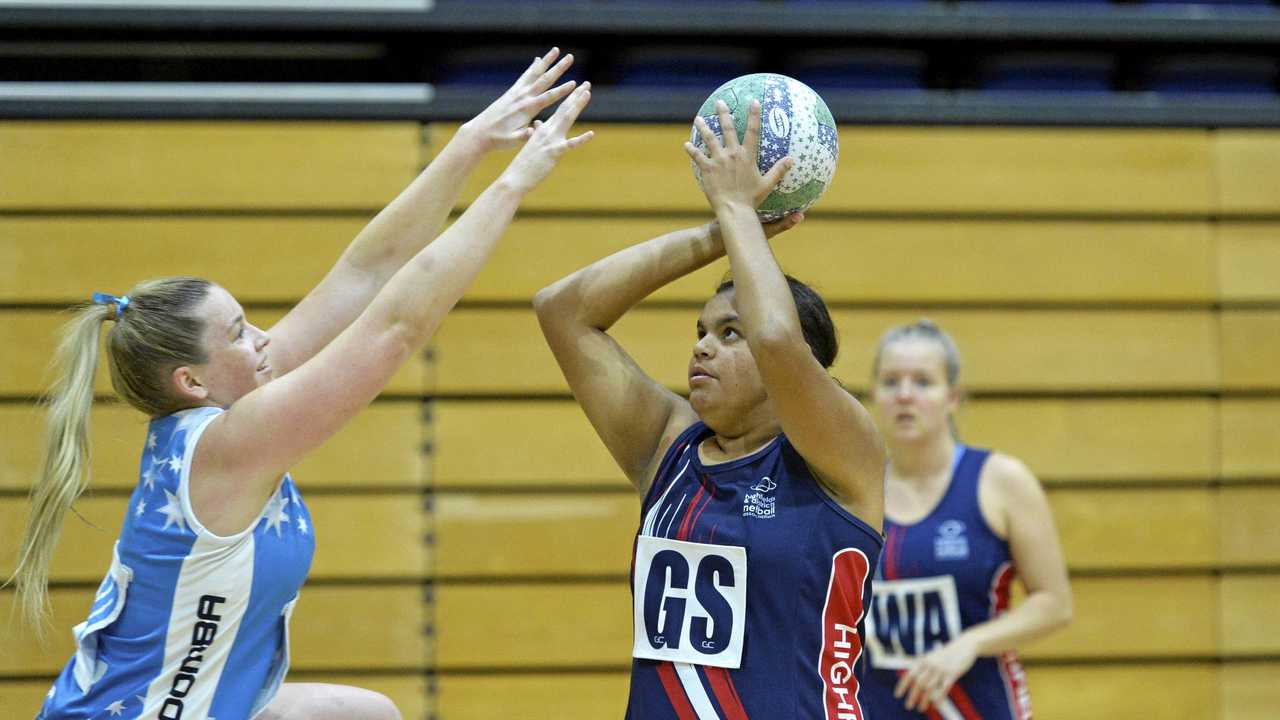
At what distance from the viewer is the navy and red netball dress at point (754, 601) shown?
191 centimetres

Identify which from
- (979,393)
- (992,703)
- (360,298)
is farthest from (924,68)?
(360,298)

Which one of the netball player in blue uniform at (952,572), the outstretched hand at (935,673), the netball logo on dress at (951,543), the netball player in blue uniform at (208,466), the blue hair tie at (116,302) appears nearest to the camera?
the netball player in blue uniform at (208,466)

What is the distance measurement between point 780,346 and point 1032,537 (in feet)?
5.55

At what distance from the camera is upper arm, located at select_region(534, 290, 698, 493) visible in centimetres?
222

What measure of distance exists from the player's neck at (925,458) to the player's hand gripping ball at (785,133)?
1.43 meters

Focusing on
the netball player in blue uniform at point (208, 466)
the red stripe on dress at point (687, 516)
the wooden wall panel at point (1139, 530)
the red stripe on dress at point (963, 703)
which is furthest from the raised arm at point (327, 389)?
the wooden wall panel at point (1139, 530)

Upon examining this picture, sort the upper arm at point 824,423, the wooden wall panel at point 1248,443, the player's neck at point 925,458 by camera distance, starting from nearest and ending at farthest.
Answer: the upper arm at point 824,423, the player's neck at point 925,458, the wooden wall panel at point 1248,443

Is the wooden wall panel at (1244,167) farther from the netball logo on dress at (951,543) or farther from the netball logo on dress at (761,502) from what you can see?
the netball logo on dress at (761,502)

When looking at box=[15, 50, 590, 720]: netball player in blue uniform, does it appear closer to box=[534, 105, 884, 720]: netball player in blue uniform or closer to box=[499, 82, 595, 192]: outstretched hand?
box=[499, 82, 595, 192]: outstretched hand

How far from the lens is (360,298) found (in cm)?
251

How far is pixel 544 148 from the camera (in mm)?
2150

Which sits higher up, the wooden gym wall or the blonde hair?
the wooden gym wall

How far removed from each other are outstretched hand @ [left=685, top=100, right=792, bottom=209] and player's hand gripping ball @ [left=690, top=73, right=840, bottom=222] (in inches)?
1.9

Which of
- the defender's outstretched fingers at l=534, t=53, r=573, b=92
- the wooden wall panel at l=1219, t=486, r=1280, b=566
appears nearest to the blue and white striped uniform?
the defender's outstretched fingers at l=534, t=53, r=573, b=92
